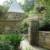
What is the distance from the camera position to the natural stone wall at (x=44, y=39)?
6.02 metres

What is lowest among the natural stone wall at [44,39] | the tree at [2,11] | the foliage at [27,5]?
the natural stone wall at [44,39]

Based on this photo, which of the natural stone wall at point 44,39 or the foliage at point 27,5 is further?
the foliage at point 27,5

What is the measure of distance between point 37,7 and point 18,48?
2.44 meters

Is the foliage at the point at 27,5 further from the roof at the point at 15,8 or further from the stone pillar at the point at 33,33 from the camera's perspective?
the stone pillar at the point at 33,33

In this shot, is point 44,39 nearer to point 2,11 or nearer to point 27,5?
point 27,5

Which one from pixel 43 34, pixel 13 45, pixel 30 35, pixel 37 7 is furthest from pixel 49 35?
pixel 37 7

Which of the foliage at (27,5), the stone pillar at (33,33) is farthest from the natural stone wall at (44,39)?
the foliage at (27,5)

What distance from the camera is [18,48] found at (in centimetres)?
607

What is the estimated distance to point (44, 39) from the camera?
20.0 feet

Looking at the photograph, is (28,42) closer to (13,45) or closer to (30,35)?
(30,35)

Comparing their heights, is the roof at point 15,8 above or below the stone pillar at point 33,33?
above

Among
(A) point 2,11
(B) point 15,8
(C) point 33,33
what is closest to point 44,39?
(C) point 33,33

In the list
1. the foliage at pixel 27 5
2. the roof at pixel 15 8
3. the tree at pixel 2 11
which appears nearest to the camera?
the foliage at pixel 27 5

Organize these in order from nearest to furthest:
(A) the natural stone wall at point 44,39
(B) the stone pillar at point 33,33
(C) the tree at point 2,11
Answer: (A) the natural stone wall at point 44,39 < (B) the stone pillar at point 33,33 < (C) the tree at point 2,11
